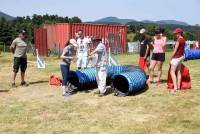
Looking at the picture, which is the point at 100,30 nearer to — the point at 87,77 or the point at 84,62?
the point at 84,62

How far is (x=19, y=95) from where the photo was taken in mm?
13641

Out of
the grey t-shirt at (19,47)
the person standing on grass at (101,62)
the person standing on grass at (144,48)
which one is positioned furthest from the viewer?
the grey t-shirt at (19,47)

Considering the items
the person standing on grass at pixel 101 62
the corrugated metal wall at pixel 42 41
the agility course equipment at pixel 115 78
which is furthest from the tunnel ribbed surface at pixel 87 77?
the corrugated metal wall at pixel 42 41

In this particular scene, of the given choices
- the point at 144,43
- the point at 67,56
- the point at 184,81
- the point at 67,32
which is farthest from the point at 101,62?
the point at 67,32

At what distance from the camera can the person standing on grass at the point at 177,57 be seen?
505 inches

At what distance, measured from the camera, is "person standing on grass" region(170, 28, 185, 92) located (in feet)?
42.1

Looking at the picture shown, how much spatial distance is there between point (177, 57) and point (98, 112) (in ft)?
11.1

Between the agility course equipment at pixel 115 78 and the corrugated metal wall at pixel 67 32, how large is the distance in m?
20.5

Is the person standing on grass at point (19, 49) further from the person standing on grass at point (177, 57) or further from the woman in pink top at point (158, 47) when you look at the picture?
the person standing on grass at point (177, 57)

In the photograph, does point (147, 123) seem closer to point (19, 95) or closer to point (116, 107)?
point (116, 107)

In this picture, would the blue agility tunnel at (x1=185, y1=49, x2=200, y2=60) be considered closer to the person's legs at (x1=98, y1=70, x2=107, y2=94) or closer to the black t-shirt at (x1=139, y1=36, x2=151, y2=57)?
the black t-shirt at (x1=139, y1=36, x2=151, y2=57)

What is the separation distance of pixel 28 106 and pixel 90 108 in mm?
1731

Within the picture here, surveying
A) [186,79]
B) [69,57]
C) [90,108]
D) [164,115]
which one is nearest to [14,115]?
[90,108]

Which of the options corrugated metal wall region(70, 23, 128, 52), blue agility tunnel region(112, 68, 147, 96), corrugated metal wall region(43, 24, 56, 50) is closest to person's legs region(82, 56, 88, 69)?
blue agility tunnel region(112, 68, 147, 96)
